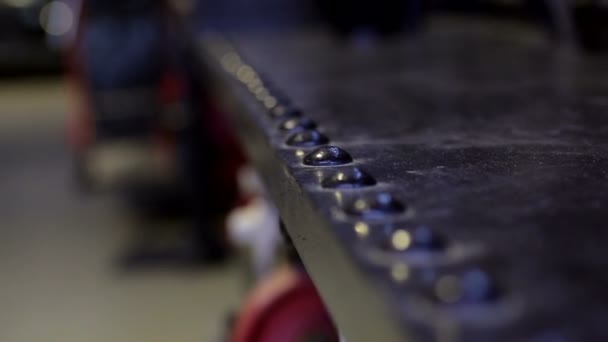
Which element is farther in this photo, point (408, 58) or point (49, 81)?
point (49, 81)

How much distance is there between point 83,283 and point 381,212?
2190mm

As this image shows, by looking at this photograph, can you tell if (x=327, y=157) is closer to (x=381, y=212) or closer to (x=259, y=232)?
(x=381, y=212)

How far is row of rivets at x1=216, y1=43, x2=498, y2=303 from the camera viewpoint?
284 mm

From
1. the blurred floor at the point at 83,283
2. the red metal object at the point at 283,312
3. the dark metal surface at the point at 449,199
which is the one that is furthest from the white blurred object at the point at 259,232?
the dark metal surface at the point at 449,199

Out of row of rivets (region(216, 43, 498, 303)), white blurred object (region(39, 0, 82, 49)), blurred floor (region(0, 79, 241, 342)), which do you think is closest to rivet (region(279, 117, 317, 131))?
row of rivets (region(216, 43, 498, 303))

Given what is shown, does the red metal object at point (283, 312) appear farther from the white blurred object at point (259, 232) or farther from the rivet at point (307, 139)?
the rivet at point (307, 139)

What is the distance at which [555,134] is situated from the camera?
24.5 inches

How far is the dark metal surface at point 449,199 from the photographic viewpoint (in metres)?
0.28

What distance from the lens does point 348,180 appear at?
0.44m

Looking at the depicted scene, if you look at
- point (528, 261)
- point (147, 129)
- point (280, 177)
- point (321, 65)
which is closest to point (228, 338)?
point (321, 65)

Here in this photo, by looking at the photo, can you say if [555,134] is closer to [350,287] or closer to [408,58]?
[350,287]

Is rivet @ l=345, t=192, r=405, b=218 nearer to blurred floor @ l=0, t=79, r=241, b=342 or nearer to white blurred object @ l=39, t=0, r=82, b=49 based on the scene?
blurred floor @ l=0, t=79, r=241, b=342

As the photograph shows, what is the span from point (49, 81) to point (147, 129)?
4526mm

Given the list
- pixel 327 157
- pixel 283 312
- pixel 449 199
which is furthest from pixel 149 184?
pixel 449 199
